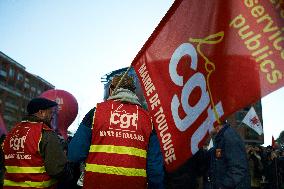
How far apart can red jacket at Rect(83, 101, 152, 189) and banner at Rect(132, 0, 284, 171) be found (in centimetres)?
33

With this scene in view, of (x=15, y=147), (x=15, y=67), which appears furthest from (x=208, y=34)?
(x=15, y=67)

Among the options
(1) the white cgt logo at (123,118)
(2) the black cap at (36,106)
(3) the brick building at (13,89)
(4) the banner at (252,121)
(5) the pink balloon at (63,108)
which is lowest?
(1) the white cgt logo at (123,118)

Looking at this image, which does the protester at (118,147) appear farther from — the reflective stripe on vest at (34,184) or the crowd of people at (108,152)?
the reflective stripe on vest at (34,184)

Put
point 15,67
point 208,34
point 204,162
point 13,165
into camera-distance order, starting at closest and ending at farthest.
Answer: point 208,34 < point 13,165 < point 204,162 < point 15,67

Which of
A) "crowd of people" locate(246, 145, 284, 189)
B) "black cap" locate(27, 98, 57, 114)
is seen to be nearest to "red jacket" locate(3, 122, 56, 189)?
"black cap" locate(27, 98, 57, 114)

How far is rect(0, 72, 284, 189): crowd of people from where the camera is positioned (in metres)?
3.17

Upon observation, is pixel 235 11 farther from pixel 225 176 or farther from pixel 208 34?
pixel 225 176

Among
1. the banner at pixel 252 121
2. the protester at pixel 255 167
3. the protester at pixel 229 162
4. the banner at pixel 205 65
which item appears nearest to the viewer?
the banner at pixel 205 65

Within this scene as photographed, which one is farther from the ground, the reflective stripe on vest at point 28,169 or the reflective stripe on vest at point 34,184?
the reflective stripe on vest at point 28,169

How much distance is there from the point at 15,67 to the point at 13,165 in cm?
7560

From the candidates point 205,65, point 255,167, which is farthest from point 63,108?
point 255,167

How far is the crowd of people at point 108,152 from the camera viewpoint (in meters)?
3.17

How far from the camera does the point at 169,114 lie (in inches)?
114

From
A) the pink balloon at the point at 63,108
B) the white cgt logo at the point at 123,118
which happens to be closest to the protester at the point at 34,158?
the white cgt logo at the point at 123,118
